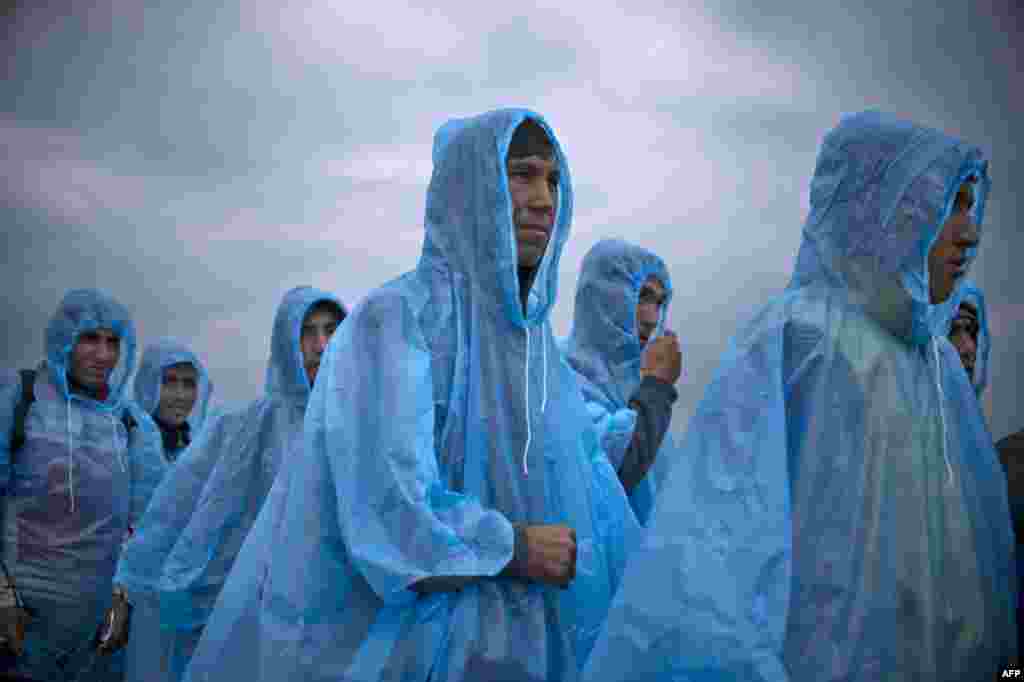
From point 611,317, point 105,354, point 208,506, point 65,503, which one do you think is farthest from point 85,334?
point 611,317

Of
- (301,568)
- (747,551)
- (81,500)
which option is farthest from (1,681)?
(747,551)

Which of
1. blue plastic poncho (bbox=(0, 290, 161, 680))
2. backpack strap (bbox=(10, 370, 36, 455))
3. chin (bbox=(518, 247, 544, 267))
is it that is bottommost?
blue plastic poncho (bbox=(0, 290, 161, 680))

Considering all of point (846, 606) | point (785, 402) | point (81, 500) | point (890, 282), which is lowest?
point (81, 500)

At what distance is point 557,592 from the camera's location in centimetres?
222

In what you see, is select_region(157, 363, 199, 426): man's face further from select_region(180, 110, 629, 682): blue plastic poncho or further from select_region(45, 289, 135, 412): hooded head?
select_region(180, 110, 629, 682): blue plastic poncho

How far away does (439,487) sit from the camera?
2074 mm

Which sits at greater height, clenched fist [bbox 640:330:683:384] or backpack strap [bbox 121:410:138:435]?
clenched fist [bbox 640:330:683:384]

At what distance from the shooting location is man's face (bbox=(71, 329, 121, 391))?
5430 mm

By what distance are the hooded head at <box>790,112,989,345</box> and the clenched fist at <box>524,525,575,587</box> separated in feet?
3.15

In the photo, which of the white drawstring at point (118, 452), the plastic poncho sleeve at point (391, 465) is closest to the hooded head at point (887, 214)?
the plastic poncho sleeve at point (391, 465)

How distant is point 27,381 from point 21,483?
23.8 inches

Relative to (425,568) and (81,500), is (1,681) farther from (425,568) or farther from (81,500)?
(425,568)

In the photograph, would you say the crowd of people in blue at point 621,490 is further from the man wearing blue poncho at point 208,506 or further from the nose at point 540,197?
the man wearing blue poncho at point 208,506

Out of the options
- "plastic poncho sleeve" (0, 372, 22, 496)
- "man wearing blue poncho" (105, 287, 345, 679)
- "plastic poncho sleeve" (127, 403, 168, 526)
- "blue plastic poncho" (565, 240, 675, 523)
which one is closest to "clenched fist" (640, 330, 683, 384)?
"blue plastic poncho" (565, 240, 675, 523)
